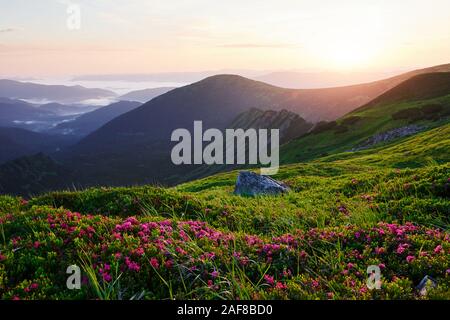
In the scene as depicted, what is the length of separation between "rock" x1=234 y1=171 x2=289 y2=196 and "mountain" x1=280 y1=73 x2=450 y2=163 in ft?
135

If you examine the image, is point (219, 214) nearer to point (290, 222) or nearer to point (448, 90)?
point (290, 222)

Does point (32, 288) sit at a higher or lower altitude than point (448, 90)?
lower

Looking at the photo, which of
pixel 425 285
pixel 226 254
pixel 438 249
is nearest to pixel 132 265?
pixel 226 254

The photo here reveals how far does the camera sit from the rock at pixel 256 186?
2584 cm

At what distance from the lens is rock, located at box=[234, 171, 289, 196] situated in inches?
1017

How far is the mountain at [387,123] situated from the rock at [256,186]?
1614 inches

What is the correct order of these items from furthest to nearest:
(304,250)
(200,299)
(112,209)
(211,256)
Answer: (112,209) < (304,250) < (211,256) < (200,299)

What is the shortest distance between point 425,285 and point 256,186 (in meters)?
19.3

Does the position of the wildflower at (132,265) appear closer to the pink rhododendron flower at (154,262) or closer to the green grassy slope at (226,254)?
the green grassy slope at (226,254)

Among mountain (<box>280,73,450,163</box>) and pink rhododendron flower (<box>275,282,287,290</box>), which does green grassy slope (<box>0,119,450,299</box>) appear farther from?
mountain (<box>280,73,450,163</box>)

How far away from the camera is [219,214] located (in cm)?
1459

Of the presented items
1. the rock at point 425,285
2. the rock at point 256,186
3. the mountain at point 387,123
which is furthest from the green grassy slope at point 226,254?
the mountain at point 387,123

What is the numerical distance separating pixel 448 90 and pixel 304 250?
365 feet
